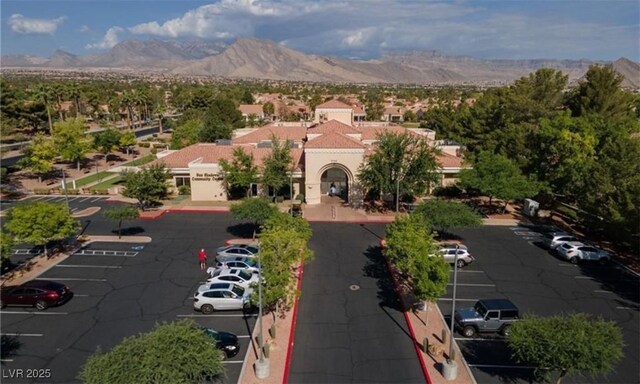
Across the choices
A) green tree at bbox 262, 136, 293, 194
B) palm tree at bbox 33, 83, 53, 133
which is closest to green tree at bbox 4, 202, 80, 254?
green tree at bbox 262, 136, 293, 194

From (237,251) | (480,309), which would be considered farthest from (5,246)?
(480,309)

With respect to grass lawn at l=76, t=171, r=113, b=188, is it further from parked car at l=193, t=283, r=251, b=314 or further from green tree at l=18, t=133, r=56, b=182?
parked car at l=193, t=283, r=251, b=314

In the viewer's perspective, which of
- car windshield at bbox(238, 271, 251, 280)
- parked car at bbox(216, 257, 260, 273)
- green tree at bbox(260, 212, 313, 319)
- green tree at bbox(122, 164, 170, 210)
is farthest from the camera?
green tree at bbox(122, 164, 170, 210)

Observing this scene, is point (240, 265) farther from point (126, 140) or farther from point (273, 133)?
point (126, 140)

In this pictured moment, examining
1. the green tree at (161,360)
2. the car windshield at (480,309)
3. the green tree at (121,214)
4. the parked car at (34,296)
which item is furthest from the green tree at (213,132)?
the green tree at (161,360)

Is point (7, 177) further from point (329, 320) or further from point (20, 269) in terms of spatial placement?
point (329, 320)

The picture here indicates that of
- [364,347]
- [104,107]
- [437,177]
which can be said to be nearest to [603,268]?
[437,177]
